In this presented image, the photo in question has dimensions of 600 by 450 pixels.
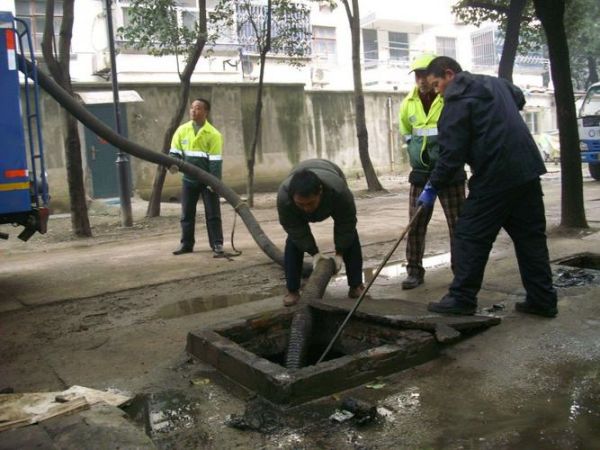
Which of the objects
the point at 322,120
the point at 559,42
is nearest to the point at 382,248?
the point at 559,42

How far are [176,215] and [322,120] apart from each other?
6.76m

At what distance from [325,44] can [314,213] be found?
20.6 m

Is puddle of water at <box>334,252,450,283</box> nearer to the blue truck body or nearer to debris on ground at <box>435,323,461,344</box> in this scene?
debris on ground at <box>435,323,461,344</box>

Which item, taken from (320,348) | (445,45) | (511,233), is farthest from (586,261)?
(445,45)

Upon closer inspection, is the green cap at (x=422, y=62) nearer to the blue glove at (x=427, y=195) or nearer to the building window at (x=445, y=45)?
the blue glove at (x=427, y=195)

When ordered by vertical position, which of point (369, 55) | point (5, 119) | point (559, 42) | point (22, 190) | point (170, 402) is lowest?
point (170, 402)

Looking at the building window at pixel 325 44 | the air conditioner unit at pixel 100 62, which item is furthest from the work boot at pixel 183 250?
the building window at pixel 325 44

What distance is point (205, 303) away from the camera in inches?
194

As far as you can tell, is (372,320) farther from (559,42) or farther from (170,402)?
(559,42)

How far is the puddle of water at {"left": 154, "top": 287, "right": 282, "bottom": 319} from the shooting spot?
4.68 m

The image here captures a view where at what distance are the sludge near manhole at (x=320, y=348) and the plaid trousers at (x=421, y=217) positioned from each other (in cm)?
113

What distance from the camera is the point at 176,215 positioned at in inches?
459

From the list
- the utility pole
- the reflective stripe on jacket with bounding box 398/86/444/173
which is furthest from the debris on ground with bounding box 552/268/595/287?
the utility pole

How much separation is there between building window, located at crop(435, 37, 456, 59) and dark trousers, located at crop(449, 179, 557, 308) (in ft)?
82.5
